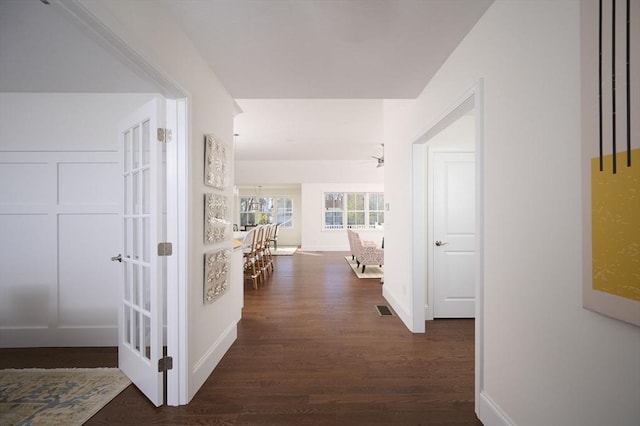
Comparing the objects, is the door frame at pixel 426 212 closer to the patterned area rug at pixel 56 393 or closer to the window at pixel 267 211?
the patterned area rug at pixel 56 393

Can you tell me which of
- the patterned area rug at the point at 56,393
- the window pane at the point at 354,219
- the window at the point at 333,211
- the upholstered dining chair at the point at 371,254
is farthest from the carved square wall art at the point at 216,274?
the window pane at the point at 354,219

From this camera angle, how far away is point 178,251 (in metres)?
1.84

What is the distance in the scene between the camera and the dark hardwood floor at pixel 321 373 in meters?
1.76

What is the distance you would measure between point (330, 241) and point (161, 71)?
8403mm

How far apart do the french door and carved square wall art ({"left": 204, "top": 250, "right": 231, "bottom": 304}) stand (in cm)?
33

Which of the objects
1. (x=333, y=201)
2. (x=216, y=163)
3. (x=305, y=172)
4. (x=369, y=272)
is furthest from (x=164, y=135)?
(x=333, y=201)

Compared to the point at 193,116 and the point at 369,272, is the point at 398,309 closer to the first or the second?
the point at 369,272

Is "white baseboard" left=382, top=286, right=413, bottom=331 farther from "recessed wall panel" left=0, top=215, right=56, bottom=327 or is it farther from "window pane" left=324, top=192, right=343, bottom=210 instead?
"window pane" left=324, top=192, right=343, bottom=210

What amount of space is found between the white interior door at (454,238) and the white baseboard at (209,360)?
2.42 metres

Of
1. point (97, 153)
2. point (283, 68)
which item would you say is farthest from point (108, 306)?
point (283, 68)

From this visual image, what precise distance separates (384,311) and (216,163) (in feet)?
9.15

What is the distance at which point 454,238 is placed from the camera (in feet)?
11.0

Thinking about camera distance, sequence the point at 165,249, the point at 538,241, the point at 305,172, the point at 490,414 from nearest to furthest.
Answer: the point at 538,241
the point at 490,414
the point at 165,249
the point at 305,172

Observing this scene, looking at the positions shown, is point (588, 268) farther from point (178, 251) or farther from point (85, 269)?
point (85, 269)
